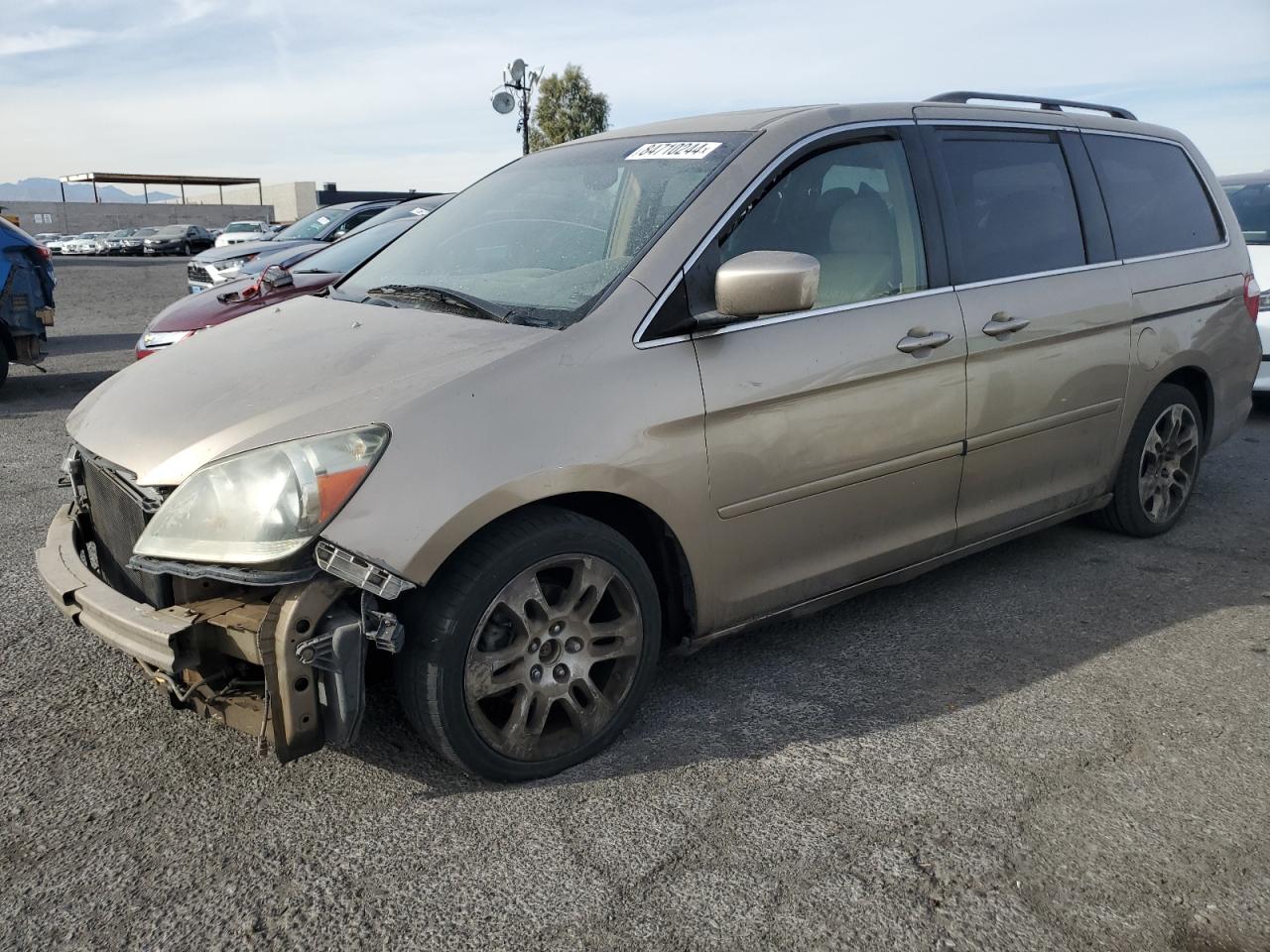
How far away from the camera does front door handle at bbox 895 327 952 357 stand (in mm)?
3551

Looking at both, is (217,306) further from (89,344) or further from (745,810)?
(89,344)

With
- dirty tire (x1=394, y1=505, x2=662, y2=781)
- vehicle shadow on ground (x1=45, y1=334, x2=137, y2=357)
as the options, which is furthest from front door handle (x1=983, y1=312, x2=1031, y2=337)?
vehicle shadow on ground (x1=45, y1=334, x2=137, y2=357)

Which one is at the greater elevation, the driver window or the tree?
the tree

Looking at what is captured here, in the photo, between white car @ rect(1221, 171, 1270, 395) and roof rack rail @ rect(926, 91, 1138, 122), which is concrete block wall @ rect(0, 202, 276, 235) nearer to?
white car @ rect(1221, 171, 1270, 395)

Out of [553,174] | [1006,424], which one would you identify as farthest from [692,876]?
[553,174]

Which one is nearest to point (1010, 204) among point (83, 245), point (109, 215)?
point (83, 245)

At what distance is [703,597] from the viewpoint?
321 cm

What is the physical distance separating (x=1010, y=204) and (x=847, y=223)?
3.00 feet

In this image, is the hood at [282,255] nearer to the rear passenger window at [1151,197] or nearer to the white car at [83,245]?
the rear passenger window at [1151,197]

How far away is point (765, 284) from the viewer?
117 inches

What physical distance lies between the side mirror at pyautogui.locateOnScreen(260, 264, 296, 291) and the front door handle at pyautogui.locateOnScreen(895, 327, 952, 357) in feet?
15.4

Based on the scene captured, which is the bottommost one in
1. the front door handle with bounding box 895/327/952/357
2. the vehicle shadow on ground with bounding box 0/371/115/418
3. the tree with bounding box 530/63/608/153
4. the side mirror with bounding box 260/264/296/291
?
the vehicle shadow on ground with bounding box 0/371/115/418

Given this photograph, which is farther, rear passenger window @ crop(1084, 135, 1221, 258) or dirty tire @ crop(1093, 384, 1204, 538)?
dirty tire @ crop(1093, 384, 1204, 538)

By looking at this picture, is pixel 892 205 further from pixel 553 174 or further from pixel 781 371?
pixel 553 174
